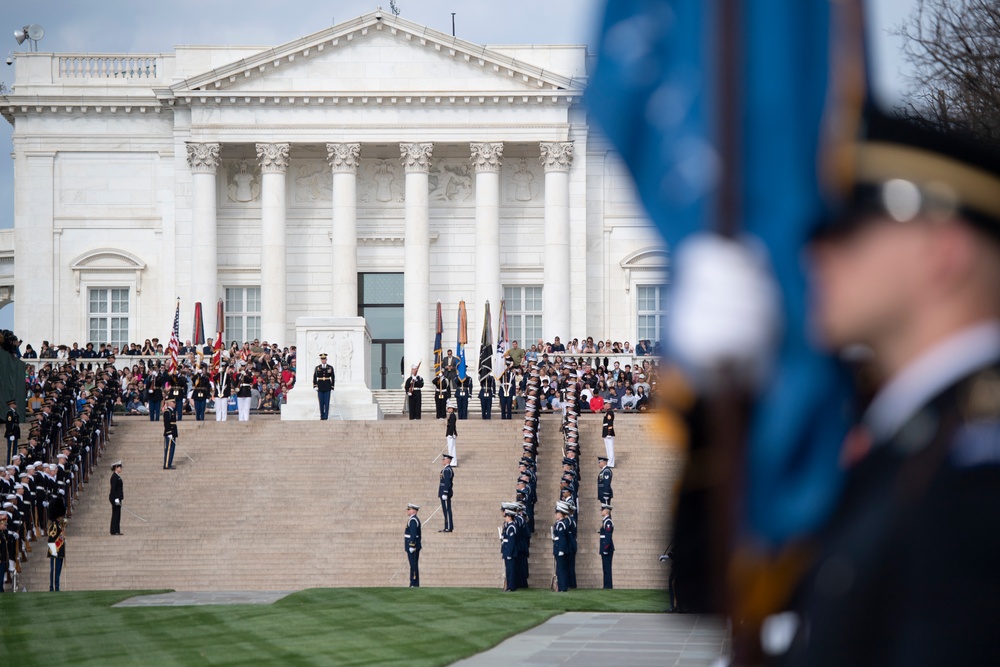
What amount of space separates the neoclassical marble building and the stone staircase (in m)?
19.8

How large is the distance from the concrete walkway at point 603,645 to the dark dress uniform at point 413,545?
6.07m

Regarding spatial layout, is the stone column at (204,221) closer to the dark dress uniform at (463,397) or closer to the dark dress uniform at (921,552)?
the dark dress uniform at (463,397)

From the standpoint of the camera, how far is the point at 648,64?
2.23 m

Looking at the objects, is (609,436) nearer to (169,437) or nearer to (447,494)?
(447,494)

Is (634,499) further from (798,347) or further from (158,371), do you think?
(798,347)

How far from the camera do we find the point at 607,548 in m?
29.3

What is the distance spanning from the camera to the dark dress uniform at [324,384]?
42094 millimetres

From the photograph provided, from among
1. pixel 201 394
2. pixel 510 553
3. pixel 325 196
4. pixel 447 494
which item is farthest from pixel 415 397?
pixel 325 196

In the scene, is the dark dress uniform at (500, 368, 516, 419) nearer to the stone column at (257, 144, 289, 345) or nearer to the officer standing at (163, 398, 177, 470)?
the officer standing at (163, 398, 177, 470)

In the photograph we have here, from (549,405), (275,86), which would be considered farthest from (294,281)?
(549,405)

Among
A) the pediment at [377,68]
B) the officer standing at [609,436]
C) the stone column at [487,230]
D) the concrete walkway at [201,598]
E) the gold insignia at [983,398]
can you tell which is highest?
the pediment at [377,68]

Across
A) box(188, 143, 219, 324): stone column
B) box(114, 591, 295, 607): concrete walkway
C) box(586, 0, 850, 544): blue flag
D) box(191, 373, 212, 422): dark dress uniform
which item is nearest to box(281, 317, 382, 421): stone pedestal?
box(191, 373, 212, 422): dark dress uniform

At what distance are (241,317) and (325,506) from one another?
1123 inches

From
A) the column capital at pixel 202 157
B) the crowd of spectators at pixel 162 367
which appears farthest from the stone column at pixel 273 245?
the crowd of spectators at pixel 162 367
